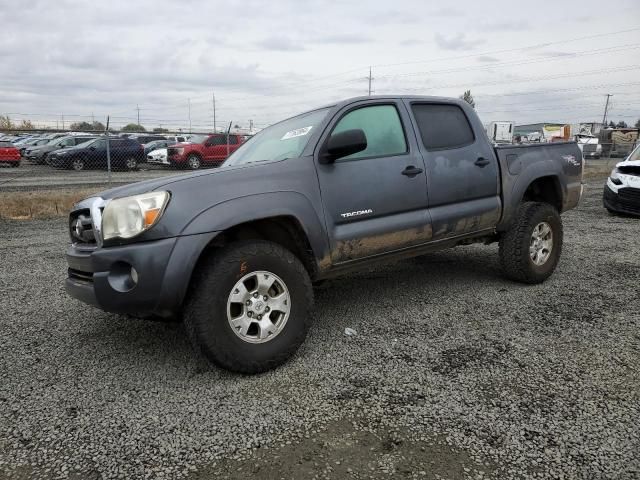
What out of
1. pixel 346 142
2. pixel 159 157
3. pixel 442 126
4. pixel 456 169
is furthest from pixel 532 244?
pixel 159 157

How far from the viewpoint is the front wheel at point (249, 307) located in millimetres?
2906

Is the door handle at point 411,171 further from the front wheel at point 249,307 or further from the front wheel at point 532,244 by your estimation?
the front wheel at point 532,244

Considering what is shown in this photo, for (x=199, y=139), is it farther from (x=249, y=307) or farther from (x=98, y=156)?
(x=249, y=307)

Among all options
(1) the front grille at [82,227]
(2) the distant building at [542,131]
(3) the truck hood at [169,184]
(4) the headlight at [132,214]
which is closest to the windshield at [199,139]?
(1) the front grille at [82,227]

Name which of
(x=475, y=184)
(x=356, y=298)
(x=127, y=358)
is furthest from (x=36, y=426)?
(x=475, y=184)

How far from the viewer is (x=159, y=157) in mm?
22641

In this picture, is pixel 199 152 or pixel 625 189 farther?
pixel 199 152

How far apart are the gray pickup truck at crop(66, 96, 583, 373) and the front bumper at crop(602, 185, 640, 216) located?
17.6 ft

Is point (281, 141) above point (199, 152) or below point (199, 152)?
above

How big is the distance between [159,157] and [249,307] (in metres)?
21.2

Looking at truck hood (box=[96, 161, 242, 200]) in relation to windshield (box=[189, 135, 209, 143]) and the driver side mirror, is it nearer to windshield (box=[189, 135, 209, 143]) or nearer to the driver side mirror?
the driver side mirror

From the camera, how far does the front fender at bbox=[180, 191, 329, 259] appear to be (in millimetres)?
2943

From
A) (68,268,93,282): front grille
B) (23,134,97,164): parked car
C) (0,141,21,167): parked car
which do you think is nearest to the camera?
(68,268,93,282): front grille

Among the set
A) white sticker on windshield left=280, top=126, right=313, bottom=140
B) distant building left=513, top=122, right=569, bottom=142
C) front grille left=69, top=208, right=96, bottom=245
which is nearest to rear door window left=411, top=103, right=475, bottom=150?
white sticker on windshield left=280, top=126, right=313, bottom=140
